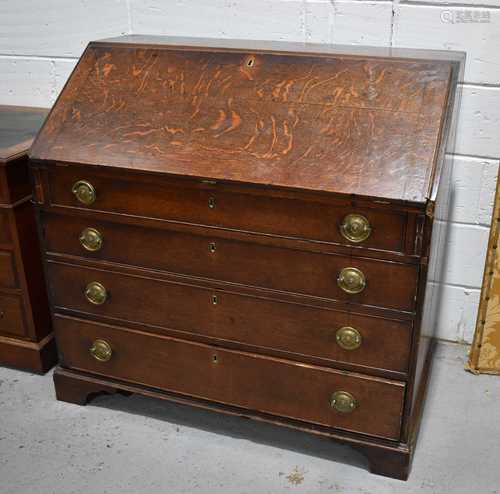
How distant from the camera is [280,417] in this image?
212cm

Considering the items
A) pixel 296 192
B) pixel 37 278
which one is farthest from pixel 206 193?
pixel 37 278

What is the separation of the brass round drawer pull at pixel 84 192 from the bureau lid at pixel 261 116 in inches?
3.1

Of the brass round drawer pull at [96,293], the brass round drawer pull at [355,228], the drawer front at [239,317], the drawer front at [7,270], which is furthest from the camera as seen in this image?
the drawer front at [7,270]

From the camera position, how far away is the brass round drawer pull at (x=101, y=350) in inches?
88.0

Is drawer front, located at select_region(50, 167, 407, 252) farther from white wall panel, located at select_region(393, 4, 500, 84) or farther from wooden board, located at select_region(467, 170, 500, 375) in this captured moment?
white wall panel, located at select_region(393, 4, 500, 84)

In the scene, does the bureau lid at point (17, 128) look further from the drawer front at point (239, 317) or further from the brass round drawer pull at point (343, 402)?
the brass round drawer pull at point (343, 402)

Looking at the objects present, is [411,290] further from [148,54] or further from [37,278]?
[37,278]

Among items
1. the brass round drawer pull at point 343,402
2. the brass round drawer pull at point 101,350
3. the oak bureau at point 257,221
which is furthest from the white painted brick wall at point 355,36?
the brass round drawer pull at point 101,350

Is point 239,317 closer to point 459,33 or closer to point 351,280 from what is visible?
point 351,280

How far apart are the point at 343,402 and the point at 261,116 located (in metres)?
0.87

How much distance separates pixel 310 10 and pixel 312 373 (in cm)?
133

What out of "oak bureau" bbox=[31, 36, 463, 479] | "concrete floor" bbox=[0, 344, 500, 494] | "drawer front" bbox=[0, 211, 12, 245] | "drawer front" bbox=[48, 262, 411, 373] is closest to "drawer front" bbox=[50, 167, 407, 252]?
"oak bureau" bbox=[31, 36, 463, 479]

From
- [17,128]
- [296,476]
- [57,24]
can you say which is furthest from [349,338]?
[57,24]

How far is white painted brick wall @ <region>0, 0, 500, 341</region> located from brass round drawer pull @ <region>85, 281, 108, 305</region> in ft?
3.63
